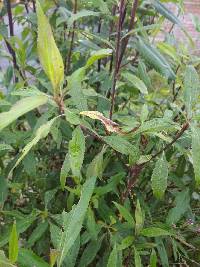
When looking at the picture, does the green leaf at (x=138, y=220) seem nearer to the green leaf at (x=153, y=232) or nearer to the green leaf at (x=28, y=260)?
the green leaf at (x=153, y=232)

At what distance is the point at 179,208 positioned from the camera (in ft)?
4.50

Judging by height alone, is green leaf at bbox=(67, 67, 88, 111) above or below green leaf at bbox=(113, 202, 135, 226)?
above

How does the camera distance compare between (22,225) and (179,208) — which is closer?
(22,225)

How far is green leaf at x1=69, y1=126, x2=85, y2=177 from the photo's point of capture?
93 cm

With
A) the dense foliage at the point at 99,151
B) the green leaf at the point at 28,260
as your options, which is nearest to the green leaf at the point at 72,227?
the dense foliage at the point at 99,151

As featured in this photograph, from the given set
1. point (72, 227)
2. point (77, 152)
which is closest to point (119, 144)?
point (77, 152)

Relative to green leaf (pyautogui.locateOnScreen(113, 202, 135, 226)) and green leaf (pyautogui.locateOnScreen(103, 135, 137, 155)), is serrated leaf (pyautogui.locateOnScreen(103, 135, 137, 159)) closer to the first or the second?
green leaf (pyautogui.locateOnScreen(103, 135, 137, 155))

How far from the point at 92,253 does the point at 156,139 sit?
1.27 ft

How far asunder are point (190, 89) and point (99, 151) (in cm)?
45

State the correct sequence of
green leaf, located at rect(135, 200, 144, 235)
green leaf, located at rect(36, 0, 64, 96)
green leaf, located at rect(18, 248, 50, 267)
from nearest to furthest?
green leaf, located at rect(36, 0, 64, 96), green leaf, located at rect(18, 248, 50, 267), green leaf, located at rect(135, 200, 144, 235)

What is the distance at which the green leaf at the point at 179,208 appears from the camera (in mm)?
1343

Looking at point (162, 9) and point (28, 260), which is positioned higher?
point (162, 9)

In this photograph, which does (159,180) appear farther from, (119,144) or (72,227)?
(72,227)

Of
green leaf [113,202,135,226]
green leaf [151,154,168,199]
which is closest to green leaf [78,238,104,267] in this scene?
green leaf [113,202,135,226]
